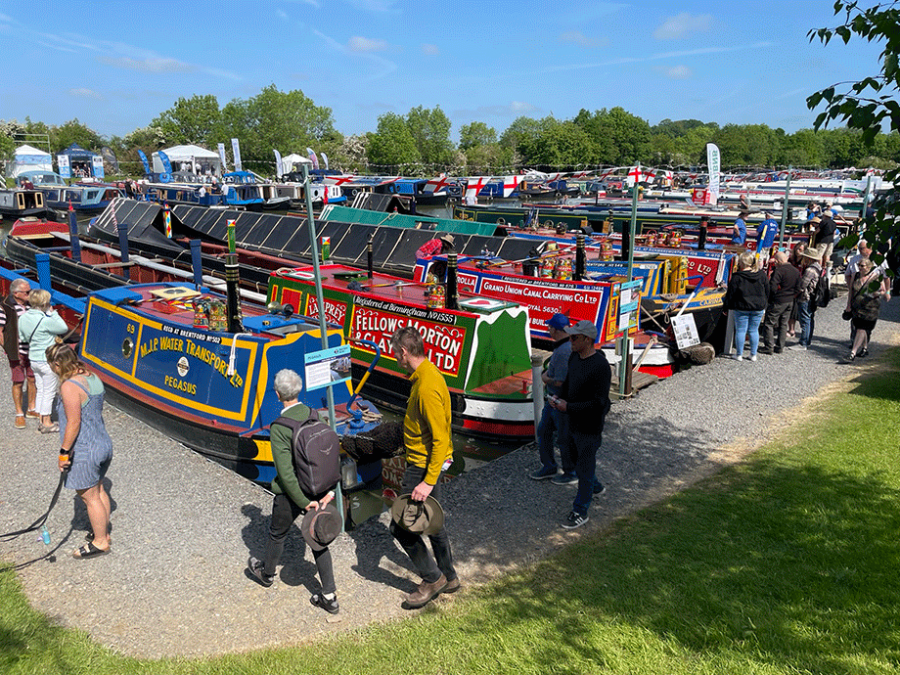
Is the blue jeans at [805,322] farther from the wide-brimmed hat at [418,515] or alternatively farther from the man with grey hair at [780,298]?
the wide-brimmed hat at [418,515]

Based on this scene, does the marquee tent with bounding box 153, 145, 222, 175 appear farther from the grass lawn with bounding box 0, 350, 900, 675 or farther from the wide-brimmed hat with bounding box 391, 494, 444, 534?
the wide-brimmed hat with bounding box 391, 494, 444, 534

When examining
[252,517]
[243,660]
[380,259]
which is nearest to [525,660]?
[243,660]

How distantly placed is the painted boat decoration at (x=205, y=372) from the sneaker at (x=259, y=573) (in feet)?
7.72

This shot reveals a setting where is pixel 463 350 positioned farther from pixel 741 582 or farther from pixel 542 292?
pixel 741 582

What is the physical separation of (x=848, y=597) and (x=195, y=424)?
6.75 metres

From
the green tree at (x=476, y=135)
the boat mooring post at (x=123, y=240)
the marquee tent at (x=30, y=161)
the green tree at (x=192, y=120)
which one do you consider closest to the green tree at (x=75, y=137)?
the green tree at (x=192, y=120)

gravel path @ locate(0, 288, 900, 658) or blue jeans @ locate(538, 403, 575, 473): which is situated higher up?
blue jeans @ locate(538, 403, 575, 473)

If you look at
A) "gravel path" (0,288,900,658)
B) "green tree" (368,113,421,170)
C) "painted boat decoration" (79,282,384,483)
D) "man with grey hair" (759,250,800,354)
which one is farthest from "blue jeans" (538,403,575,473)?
"green tree" (368,113,421,170)

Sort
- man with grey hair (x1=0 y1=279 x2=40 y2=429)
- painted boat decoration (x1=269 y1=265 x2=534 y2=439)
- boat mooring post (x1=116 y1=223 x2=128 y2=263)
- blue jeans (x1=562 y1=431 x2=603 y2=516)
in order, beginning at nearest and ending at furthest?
blue jeans (x1=562 y1=431 x2=603 y2=516), man with grey hair (x1=0 y1=279 x2=40 y2=429), painted boat decoration (x1=269 y1=265 x2=534 y2=439), boat mooring post (x1=116 y1=223 x2=128 y2=263)

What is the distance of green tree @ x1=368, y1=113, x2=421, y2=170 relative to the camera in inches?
3792

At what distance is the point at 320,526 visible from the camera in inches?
178

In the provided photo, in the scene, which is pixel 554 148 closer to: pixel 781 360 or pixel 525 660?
pixel 781 360

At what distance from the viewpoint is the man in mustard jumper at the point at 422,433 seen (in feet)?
14.4

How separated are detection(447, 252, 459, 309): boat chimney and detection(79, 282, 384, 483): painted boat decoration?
1766mm
